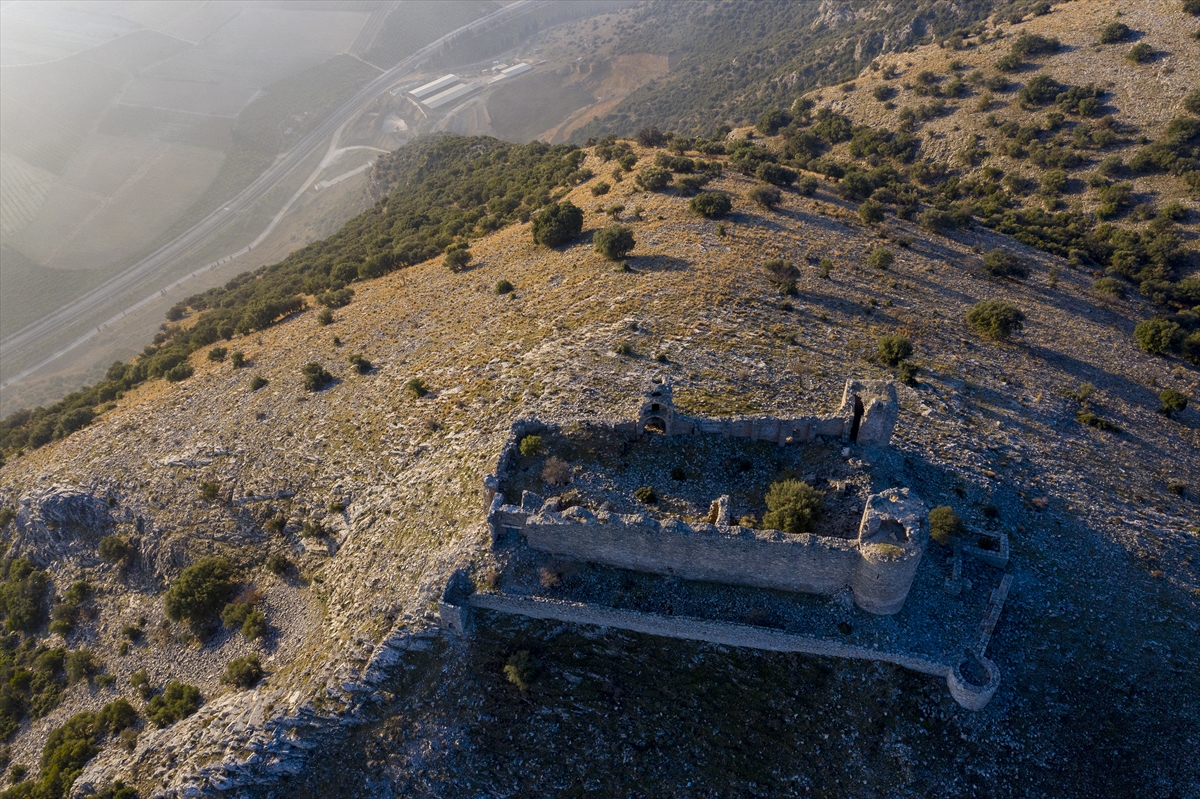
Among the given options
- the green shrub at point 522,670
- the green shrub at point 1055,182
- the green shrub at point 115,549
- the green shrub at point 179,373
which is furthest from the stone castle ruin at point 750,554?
the green shrub at point 1055,182

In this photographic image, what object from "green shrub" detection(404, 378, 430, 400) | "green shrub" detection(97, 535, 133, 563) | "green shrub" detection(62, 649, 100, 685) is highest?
"green shrub" detection(404, 378, 430, 400)

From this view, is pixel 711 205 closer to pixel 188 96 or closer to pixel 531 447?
pixel 531 447

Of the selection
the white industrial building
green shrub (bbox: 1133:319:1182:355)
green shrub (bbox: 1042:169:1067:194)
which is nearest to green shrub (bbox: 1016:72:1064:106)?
green shrub (bbox: 1042:169:1067:194)

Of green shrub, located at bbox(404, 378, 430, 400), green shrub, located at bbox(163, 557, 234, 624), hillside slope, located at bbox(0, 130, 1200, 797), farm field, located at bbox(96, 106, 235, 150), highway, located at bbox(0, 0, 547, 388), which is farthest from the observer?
farm field, located at bbox(96, 106, 235, 150)

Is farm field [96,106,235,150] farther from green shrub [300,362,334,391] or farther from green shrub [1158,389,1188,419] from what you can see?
green shrub [1158,389,1188,419]

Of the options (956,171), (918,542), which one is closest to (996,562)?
(918,542)
